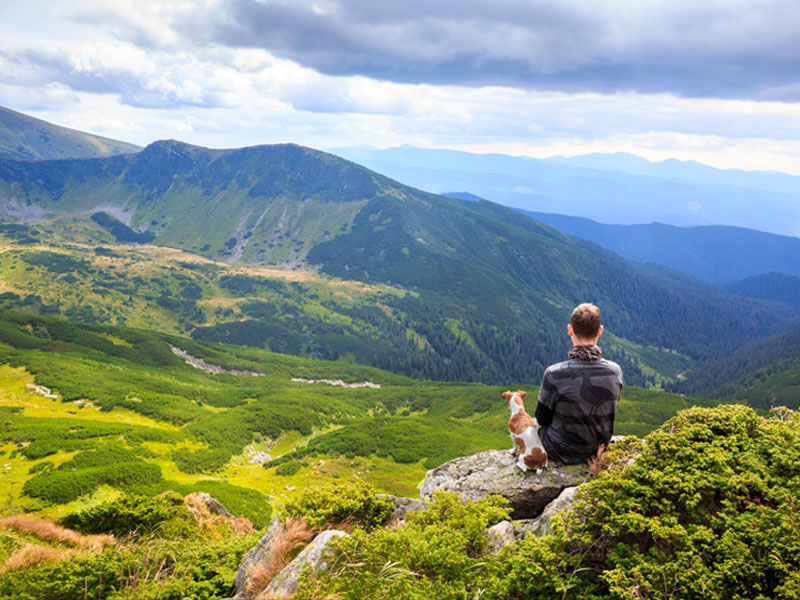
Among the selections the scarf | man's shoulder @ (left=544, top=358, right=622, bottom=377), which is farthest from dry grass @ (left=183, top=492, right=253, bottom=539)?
the scarf

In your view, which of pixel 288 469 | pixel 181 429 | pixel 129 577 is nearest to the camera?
pixel 129 577

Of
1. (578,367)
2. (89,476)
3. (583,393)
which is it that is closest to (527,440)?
(583,393)

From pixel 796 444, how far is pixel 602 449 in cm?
376

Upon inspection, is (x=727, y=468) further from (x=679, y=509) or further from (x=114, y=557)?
(x=114, y=557)

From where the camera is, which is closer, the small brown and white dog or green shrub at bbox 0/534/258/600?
green shrub at bbox 0/534/258/600

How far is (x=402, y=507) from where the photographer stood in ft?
43.4

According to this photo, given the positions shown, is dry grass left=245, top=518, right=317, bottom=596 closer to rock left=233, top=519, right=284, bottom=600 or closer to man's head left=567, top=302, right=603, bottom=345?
rock left=233, top=519, right=284, bottom=600

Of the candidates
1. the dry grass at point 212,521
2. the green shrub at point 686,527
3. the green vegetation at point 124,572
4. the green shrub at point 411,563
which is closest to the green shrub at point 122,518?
the green vegetation at point 124,572

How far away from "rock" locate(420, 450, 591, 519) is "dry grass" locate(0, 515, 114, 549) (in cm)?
1068

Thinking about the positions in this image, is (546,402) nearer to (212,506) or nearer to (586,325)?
(586,325)

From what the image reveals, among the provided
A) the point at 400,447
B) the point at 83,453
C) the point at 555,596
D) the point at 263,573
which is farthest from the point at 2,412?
the point at 555,596

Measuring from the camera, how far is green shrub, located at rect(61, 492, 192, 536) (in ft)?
47.8

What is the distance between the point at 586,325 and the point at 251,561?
11.4 m

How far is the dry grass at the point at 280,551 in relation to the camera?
405 inches
